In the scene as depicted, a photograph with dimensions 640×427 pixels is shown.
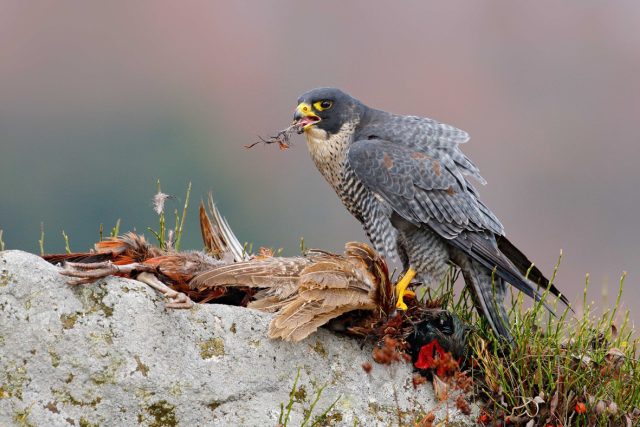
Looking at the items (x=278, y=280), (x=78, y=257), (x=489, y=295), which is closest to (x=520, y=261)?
(x=489, y=295)

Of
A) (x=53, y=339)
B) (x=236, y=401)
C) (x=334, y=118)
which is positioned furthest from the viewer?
(x=334, y=118)

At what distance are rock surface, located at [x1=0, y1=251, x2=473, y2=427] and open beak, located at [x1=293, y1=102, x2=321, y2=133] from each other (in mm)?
1567

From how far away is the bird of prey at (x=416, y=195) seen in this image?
4.60 meters

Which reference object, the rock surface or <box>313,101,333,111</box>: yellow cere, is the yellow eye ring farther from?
the rock surface

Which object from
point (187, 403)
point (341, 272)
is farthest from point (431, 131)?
point (187, 403)

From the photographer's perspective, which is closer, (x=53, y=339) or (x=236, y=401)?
(x=53, y=339)

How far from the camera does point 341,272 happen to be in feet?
12.7

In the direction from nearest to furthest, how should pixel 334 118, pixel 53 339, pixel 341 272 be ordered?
pixel 53 339 → pixel 341 272 → pixel 334 118

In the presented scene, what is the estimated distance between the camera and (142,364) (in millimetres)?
3408

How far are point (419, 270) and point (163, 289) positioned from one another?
1.67 metres

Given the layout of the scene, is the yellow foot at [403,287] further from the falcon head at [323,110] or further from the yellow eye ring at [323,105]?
the yellow eye ring at [323,105]

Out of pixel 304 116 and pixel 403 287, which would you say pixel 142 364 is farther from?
pixel 304 116

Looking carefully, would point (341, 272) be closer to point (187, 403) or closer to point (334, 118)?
point (187, 403)

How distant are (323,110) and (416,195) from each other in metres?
0.81
